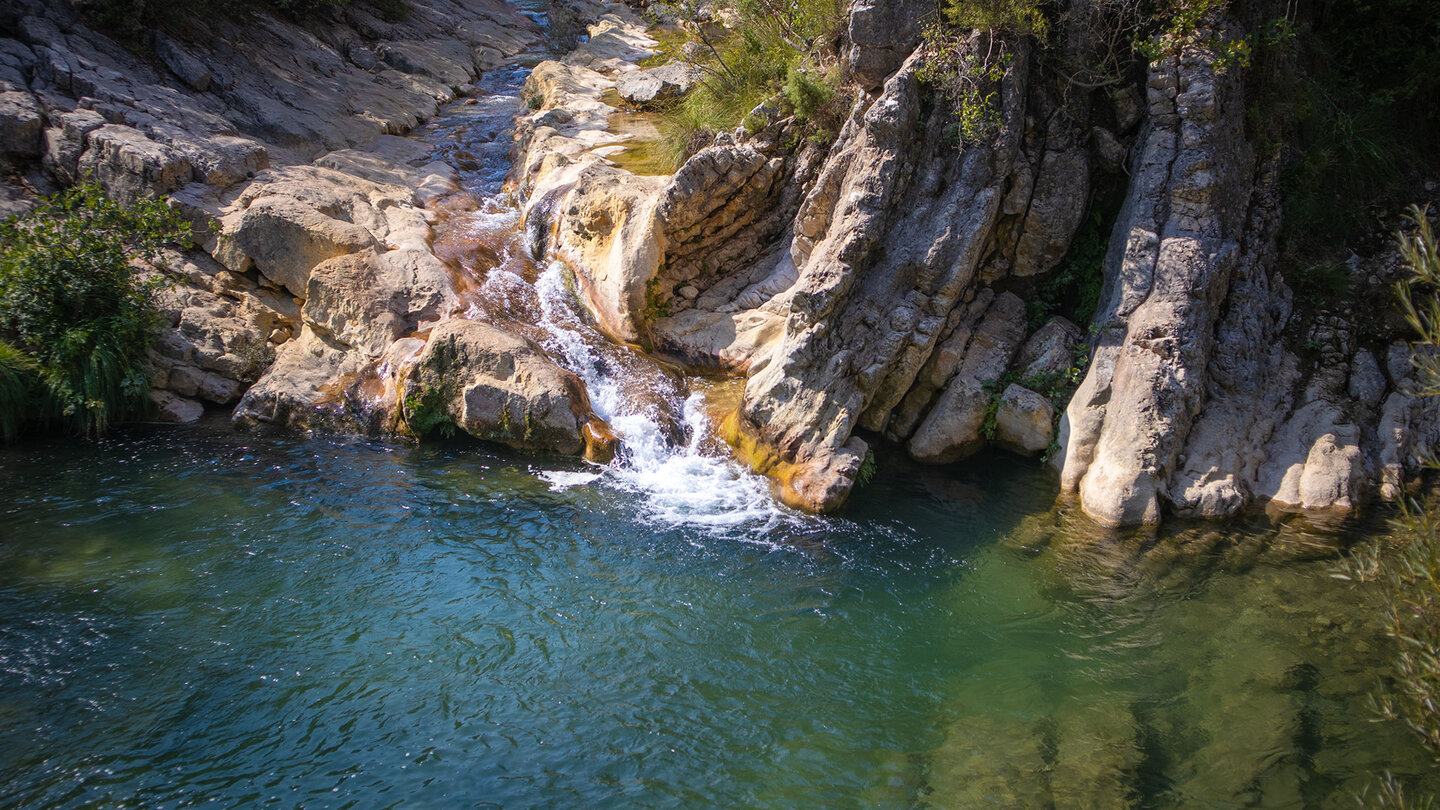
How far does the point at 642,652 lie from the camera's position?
732 centimetres

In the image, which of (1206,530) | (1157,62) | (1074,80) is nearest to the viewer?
(1206,530)

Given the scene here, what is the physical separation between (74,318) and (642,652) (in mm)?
10713

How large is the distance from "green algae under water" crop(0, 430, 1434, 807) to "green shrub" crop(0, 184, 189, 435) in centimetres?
98

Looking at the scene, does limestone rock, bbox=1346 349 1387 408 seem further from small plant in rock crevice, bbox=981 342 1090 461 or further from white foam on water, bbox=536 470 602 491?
white foam on water, bbox=536 470 602 491

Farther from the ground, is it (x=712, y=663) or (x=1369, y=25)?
(x=1369, y=25)

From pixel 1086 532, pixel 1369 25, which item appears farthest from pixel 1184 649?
pixel 1369 25

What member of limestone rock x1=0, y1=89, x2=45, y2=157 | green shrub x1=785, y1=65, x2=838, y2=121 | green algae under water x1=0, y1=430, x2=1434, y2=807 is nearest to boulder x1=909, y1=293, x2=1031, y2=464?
green algae under water x1=0, y1=430, x2=1434, y2=807

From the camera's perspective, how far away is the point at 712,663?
721 cm

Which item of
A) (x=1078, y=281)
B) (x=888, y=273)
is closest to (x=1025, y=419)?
(x=1078, y=281)

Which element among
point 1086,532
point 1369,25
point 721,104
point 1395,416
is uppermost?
point 1369,25

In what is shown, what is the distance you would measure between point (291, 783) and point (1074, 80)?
1301 cm

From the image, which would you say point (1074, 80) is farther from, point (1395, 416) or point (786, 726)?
point (786, 726)

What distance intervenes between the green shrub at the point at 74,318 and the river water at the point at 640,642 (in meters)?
0.71

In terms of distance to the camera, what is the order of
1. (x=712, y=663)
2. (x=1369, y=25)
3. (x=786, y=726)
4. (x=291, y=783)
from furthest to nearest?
(x=1369, y=25) → (x=712, y=663) → (x=786, y=726) → (x=291, y=783)
